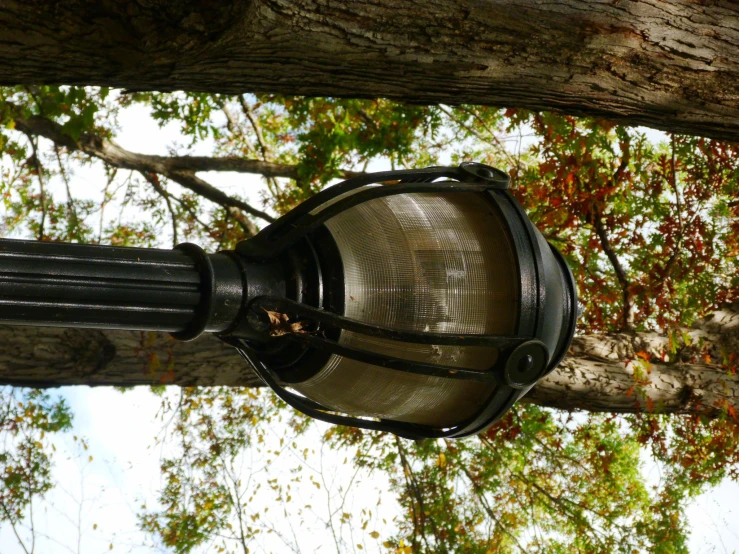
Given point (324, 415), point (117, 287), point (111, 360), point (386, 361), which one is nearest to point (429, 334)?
point (386, 361)

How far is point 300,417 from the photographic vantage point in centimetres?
723

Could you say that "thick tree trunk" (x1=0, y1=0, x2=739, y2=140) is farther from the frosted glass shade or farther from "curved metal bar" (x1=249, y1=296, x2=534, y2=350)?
"curved metal bar" (x1=249, y1=296, x2=534, y2=350)

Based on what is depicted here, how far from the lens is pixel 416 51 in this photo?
256 centimetres

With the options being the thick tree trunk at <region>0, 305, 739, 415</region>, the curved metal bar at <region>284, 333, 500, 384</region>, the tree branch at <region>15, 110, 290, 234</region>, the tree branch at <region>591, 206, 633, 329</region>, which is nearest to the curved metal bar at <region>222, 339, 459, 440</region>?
the curved metal bar at <region>284, 333, 500, 384</region>

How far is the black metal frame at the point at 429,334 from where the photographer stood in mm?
1590

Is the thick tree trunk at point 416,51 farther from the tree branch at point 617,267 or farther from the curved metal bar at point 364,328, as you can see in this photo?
the tree branch at point 617,267

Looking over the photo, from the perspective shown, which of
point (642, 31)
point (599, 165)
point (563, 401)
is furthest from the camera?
point (599, 165)

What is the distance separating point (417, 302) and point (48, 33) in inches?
59.7

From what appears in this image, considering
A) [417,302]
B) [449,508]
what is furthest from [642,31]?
[449,508]

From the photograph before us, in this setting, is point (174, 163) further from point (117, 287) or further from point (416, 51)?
point (117, 287)

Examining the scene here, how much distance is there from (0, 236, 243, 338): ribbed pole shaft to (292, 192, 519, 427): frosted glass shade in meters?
0.30

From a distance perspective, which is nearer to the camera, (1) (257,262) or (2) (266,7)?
(1) (257,262)

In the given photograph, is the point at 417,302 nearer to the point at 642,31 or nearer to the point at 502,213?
the point at 502,213

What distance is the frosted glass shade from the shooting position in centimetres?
167
